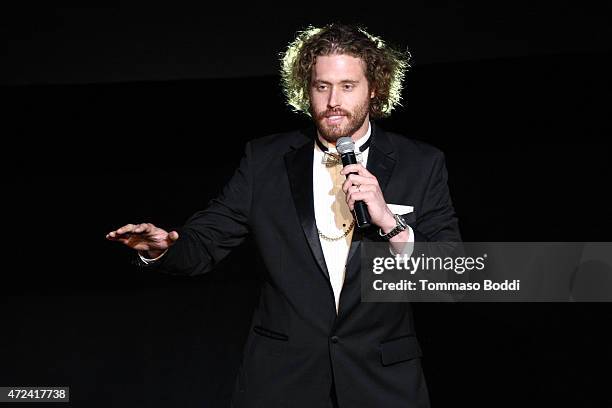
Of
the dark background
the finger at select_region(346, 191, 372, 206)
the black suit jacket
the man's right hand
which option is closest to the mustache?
the black suit jacket

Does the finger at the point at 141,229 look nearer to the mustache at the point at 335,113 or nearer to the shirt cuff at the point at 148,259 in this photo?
the shirt cuff at the point at 148,259

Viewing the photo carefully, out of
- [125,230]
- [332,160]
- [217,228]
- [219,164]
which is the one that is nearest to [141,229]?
[125,230]

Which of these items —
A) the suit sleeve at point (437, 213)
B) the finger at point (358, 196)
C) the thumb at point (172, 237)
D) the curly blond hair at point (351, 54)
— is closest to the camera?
the finger at point (358, 196)

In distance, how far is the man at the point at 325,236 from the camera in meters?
1.80

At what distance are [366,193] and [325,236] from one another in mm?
253

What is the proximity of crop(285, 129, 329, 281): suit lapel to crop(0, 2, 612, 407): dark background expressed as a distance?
1.35m

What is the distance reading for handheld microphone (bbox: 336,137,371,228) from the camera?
1689mm

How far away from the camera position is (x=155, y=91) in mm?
3969

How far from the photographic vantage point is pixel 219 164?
4.04m

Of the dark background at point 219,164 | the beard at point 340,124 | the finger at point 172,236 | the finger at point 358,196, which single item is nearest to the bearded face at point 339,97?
the beard at point 340,124

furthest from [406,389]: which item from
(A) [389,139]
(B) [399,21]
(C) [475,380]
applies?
(B) [399,21]

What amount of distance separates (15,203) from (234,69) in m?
1.38

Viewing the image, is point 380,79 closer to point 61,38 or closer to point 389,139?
point 389,139

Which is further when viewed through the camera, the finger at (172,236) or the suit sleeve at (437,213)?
the suit sleeve at (437,213)
